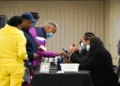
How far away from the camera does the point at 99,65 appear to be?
3762 millimetres

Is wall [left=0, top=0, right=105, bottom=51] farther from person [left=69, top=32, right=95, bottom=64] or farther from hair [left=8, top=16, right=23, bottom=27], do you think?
hair [left=8, top=16, right=23, bottom=27]

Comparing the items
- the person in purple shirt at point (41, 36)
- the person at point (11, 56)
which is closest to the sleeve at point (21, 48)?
the person at point (11, 56)

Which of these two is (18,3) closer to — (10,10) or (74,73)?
(10,10)

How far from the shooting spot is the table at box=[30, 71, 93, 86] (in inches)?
123

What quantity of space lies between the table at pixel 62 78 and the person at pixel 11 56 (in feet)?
0.96

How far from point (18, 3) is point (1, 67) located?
412 cm

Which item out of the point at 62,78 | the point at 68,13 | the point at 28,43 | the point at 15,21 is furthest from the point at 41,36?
the point at 68,13

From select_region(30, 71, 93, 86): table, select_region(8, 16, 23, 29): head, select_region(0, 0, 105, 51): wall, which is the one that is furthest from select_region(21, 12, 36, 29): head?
select_region(0, 0, 105, 51): wall

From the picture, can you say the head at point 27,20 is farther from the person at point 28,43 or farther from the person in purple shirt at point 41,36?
the person in purple shirt at point 41,36

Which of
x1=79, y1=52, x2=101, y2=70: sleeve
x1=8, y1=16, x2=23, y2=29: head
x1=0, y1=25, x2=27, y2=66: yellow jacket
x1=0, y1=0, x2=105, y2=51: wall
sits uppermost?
x1=0, y1=0, x2=105, y2=51: wall

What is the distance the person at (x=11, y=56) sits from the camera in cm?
329

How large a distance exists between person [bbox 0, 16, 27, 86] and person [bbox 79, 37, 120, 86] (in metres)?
0.86

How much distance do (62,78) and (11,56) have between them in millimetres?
661

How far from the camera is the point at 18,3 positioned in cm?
721
